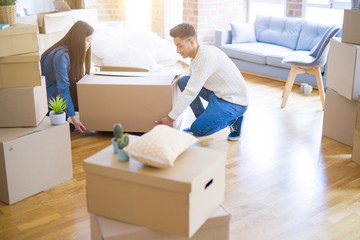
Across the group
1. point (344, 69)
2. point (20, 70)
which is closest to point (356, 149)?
point (344, 69)

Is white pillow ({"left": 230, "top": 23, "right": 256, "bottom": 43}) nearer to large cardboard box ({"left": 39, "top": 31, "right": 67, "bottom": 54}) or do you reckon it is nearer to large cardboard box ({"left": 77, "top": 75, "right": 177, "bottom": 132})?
large cardboard box ({"left": 39, "top": 31, "right": 67, "bottom": 54})

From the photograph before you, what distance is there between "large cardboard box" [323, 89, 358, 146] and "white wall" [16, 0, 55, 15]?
4.64 meters

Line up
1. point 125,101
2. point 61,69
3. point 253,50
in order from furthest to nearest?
1. point 253,50
2. point 125,101
3. point 61,69

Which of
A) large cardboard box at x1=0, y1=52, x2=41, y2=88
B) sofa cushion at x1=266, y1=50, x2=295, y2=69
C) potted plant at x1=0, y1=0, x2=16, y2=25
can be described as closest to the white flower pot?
large cardboard box at x1=0, y1=52, x2=41, y2=88

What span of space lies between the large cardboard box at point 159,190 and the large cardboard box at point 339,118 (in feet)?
6.45

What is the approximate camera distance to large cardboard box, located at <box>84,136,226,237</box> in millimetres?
1763

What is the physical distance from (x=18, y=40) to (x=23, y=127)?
0.50 meters

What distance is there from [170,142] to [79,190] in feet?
3.99

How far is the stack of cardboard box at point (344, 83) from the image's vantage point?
135 inches

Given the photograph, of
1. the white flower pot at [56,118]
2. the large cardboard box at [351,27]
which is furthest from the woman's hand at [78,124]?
the large cardboard box at [351,27]

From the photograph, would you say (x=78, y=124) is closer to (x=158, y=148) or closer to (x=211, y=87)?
(x=211, y=87)

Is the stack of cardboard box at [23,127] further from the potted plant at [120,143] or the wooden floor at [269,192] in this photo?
the potted plant at [120,143]

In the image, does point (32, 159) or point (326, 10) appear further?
point (326, 10)

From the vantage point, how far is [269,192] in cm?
288
